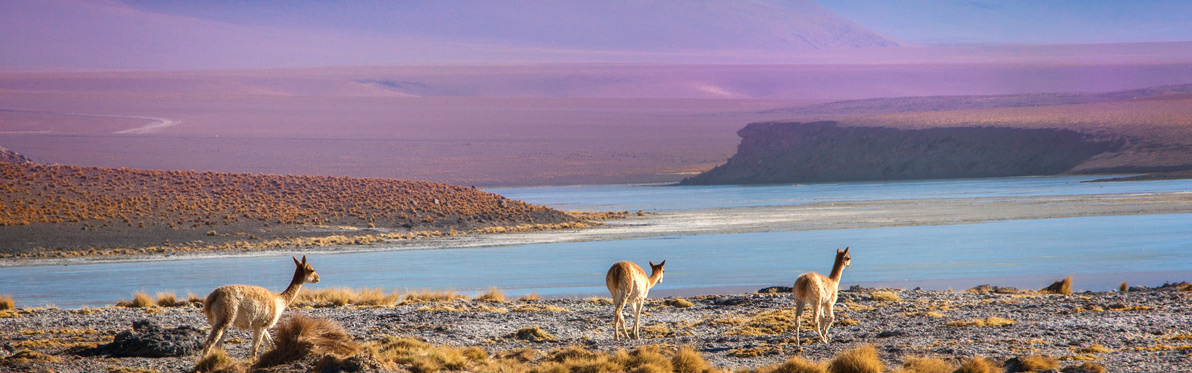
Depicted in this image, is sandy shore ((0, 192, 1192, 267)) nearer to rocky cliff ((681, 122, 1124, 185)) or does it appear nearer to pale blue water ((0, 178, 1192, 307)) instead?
pale blue water ((0, 178, 1192, 307))

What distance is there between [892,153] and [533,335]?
98.1 meters

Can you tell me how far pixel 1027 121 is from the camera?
339 ft

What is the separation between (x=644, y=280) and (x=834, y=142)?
101 meters

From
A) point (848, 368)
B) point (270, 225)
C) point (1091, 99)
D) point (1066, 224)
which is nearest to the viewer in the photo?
point (848, 368)

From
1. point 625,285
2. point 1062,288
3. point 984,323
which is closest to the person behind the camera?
point 625,285

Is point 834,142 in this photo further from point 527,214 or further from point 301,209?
point 301,209

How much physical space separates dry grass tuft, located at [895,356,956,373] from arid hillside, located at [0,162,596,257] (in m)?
27.8

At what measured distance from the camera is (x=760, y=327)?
40.9 feet

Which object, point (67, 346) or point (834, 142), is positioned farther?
→ point (834, 142)

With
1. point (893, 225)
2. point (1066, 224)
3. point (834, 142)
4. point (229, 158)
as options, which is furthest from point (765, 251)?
point (229, 158)

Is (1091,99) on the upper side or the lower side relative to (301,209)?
upper

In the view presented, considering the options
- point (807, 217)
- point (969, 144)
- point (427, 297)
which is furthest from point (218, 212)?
point (969, 144)

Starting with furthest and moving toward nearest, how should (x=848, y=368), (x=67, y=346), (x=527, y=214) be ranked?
(x=527, y=214) → (x=67, y=346) → (x=848, y=368)

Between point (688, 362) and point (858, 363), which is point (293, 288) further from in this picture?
point (858, 363)
